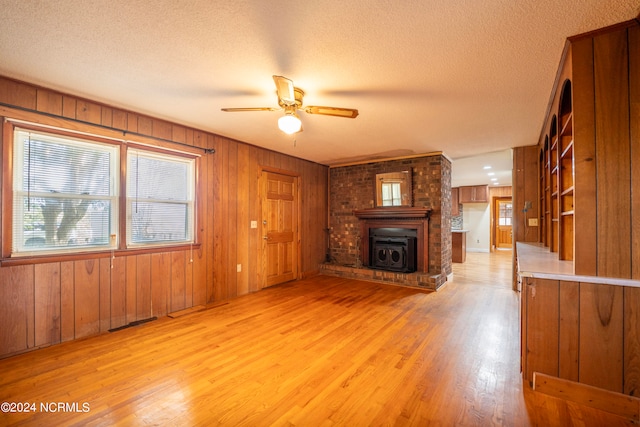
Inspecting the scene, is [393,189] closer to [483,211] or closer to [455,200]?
[455,200]

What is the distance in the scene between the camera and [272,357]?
92.0 inches

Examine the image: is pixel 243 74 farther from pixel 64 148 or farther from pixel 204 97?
pixel 64 148

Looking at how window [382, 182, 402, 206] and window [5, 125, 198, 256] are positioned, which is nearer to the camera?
window [5, 125, 198, 256]

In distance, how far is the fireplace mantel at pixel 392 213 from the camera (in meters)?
4.76

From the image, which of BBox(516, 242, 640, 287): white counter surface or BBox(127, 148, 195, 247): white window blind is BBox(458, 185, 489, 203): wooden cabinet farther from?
BBox(127, 148, 195, 247): white window blind

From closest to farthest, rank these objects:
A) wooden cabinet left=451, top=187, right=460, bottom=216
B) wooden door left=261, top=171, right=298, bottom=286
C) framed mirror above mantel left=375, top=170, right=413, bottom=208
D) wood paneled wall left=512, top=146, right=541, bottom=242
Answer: wood paneled wall left=512, top=146, right=541, bottom=242, wooden door left=261, top=171, right=298, bottom=286, framed mirror above mantel left=375, top=170, right=413, bottom=208, wooden cabinet left=451, top=187, right=460, bottom=216

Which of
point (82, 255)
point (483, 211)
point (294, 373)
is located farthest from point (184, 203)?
point (483, 211)

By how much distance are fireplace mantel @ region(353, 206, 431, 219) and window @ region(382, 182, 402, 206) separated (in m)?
0.12

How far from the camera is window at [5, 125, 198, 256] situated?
2445mm

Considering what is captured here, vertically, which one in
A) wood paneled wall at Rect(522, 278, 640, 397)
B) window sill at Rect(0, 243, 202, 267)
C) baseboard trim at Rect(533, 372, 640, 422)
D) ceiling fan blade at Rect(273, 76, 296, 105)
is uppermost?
ceiling fan blade at Rect(273, 76, 296, 105)

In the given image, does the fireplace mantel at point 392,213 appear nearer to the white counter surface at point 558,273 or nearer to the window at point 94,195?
the white counter surface at point 558,273

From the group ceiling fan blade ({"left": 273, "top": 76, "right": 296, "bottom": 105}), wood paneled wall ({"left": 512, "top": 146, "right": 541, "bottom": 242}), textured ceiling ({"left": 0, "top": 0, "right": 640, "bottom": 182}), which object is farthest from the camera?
wood paneled wall ({"left": 512, "top": 146, "right": 541, "bottom": 242})

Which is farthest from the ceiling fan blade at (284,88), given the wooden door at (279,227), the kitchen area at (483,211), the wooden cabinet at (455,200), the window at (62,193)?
the wooden cabinet at (455,200)

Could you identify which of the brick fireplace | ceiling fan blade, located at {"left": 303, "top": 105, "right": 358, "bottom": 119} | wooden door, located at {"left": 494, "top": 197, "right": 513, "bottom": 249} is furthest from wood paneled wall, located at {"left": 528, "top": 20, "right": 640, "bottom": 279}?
wooden door, located at {"left": 494, "top": 197, "right": 513, "bottom": 249}
